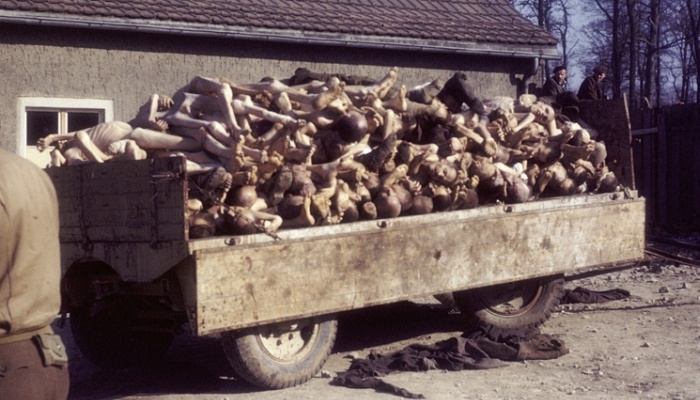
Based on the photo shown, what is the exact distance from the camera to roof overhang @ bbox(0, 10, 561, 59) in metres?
11.2

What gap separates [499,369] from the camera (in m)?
7.68

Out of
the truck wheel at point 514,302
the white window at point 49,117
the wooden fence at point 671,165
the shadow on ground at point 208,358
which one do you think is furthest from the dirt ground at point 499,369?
the wooden fence at point 671,165

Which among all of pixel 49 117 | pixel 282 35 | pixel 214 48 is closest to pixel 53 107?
pixel 49 117

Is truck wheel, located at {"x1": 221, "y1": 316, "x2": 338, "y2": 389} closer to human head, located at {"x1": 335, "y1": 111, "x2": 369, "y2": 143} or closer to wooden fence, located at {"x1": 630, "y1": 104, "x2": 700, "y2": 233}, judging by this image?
human head, located at {"x1": 335, "y1": 111, "x2": 369, "y2": 143}

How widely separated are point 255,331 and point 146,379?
46.4 inches

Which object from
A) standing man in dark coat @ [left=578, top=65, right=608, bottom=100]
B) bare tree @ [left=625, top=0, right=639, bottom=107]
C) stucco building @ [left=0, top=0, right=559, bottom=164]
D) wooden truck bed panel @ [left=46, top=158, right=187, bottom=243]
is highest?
bare tree @ [left=625, top=0, right=639, bottom=107]

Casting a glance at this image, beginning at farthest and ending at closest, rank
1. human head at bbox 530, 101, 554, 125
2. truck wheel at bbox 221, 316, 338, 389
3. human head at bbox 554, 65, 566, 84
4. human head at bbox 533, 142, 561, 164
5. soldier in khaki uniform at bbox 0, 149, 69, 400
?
human head at bbox 554, 65, 566, 84
human head at bbox 530, 101, 554, 125
human head at bbox 533, 142, 561, 164
truck wheel at bbox 221, 316, 338, 389
soldier in khaki uniform at bbox 0, 149, 69, 400

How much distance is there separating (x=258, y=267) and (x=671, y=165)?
420 inches

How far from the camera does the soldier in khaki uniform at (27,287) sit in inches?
135

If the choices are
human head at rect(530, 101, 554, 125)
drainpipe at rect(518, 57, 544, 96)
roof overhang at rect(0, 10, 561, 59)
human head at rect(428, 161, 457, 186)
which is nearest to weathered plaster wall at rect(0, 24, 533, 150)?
roof overhang at rect(0, 10, 561, 59)

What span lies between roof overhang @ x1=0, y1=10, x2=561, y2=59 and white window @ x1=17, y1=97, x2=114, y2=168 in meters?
0.82

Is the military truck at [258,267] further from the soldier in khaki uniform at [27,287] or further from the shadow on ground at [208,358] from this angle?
the soldier in khaki uniform at [27,287]

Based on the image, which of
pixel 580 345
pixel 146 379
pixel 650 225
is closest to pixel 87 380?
pixel 146 379

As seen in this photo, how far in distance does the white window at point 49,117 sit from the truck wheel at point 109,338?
3691 millimetres
